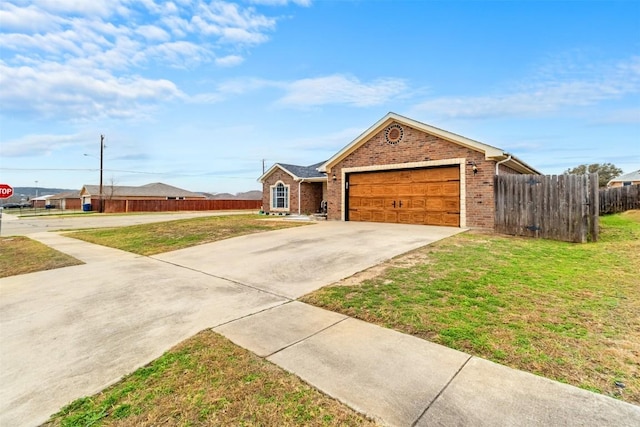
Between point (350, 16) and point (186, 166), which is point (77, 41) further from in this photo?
point (186, 166)

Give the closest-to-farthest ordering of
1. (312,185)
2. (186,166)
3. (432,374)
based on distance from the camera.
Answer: (432,374) → (312,185) → (186,166)

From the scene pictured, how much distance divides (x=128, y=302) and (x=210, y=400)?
129 inches

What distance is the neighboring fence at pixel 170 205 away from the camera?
39.8 m

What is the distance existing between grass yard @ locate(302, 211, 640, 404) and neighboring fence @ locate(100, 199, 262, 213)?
41688mm

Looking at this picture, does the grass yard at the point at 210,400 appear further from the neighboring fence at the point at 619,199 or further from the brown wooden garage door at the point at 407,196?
the neighboring fence at the point at 619,199

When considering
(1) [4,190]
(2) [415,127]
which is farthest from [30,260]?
(2) [415,127]

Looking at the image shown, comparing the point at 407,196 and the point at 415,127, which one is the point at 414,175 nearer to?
the point at 407,196

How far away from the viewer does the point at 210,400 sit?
90.2 inches

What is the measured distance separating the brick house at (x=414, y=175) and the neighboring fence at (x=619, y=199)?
10.2 meters

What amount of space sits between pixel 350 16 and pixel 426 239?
9.11 metres

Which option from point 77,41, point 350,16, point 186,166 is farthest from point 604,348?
point 186,166

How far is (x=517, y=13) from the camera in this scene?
36.8ft

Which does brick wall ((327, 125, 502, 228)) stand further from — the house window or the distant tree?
the distant tree

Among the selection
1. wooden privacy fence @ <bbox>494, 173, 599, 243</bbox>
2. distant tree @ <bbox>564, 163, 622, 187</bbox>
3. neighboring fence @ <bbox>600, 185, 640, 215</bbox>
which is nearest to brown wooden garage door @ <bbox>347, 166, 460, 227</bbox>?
wooden privacy fence @ <bbox>494, 173, 599, 243</bbox>
